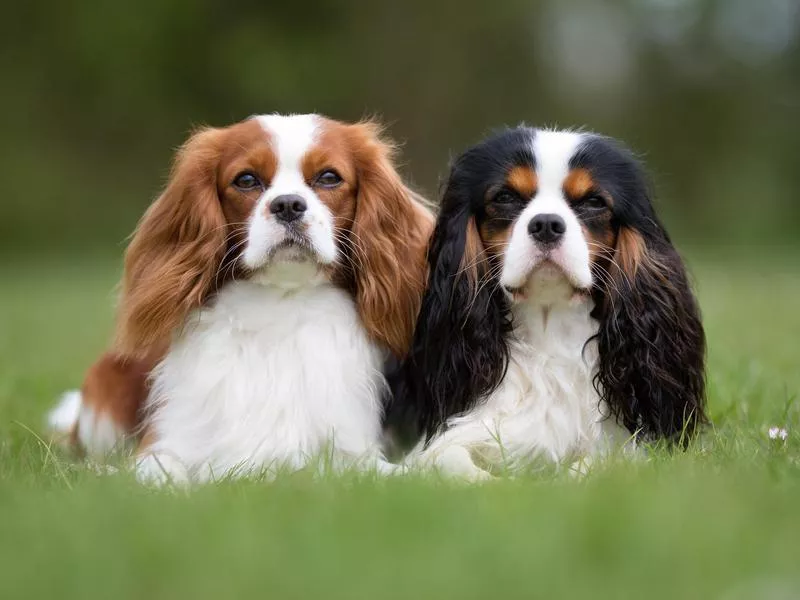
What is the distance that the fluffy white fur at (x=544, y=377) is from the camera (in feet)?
10.8

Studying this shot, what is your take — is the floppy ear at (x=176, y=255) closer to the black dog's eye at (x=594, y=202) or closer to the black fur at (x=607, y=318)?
the black fur at (x=607, y=318)

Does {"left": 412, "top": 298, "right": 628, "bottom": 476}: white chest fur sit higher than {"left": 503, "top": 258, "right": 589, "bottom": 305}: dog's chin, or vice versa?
{"left": 503, "top": 258, "right": 589, "bottom": 305}: dog's chin

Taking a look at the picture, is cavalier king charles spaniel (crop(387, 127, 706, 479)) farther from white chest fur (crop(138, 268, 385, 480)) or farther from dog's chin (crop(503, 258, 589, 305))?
white chest fur (crop(138, 268, 385, 480))

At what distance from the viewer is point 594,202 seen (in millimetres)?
3383

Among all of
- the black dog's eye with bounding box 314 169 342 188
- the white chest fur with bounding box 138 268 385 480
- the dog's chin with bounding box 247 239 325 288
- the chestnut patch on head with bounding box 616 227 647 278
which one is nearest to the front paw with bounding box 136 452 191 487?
the white chest fur with bounding box 138 268 385 480

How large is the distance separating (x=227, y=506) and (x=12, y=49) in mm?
15275

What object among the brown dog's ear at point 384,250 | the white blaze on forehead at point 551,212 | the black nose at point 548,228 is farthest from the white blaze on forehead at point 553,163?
the brown dog's ear at point 384,250

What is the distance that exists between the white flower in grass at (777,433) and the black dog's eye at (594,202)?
2.80ft

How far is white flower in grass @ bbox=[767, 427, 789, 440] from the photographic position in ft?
10.9

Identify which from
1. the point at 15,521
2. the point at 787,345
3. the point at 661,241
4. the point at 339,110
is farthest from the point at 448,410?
the point at 339,110

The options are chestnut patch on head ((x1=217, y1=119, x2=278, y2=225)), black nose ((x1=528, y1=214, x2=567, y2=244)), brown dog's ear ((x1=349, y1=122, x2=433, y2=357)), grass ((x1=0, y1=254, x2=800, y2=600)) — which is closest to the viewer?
grass ((x1=0, y1=254, x2=800, y2=600))

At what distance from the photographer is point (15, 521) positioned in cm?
243

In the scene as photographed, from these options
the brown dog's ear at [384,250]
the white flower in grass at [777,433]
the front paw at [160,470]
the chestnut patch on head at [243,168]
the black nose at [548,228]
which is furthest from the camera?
the brown dog's ear at [384,250]

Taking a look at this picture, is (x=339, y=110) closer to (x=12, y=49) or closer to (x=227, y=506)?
(x=12, y=49)
